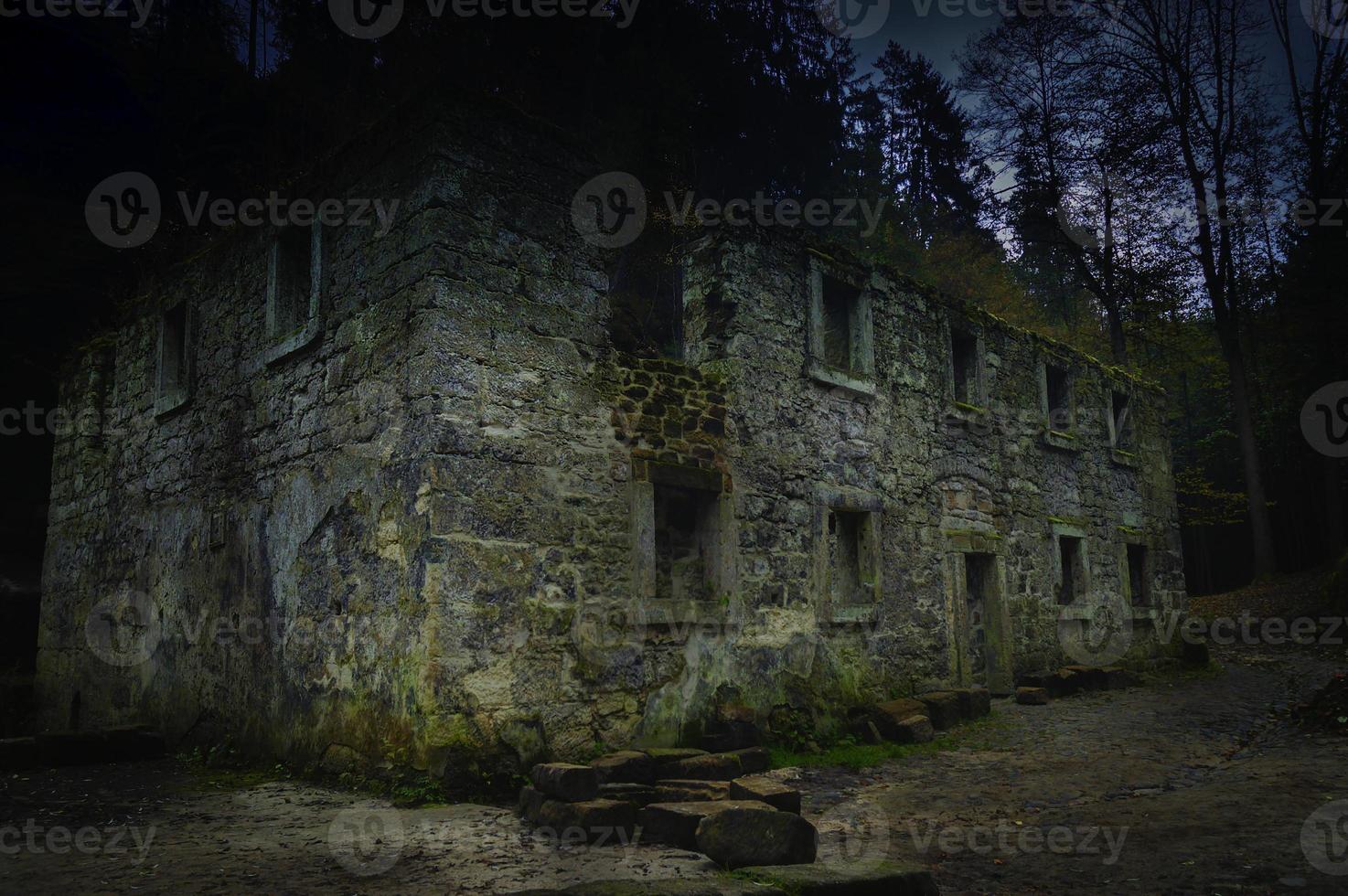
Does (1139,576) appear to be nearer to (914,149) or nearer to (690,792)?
(690,792)

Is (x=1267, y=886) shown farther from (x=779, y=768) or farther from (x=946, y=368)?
(x=946, y=368)

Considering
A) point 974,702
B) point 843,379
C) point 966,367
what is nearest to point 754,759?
point 974,702

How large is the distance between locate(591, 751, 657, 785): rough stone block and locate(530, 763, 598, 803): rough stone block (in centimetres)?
12

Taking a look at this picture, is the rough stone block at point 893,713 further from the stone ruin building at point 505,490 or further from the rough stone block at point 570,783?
the rough stone block at point 570,783

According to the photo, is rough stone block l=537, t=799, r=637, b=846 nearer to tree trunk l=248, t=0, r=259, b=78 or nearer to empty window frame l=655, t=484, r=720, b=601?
empty window frame l=655, t=484, r=720, b=601

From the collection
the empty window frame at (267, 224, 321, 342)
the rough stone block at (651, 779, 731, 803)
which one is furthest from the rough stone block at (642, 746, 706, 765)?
the empty window frame at (267, 224, 321, 342)

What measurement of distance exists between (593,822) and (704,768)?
52.9 inches

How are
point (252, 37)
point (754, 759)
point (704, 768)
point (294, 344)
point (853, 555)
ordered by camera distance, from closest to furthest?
point (704, 768)
point (754, 759)
point (294, 344)
point (853, 555)
point (252, 37)

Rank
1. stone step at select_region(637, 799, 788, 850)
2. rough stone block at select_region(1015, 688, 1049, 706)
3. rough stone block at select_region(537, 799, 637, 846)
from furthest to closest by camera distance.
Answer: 1. rough stone block at select_region(1015, 688, 1049, 706)
2. rough stone block at select_region(537, 799, 637, 846)
3. stone step at select_region(637, 799, 788, 850)

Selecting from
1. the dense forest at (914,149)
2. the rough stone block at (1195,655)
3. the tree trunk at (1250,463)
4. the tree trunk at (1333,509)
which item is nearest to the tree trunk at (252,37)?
the dense forest at (914,149)

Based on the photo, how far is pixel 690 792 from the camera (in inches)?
225

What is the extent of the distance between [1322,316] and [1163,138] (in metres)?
5.16

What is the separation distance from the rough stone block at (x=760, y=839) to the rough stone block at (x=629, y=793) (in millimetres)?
952

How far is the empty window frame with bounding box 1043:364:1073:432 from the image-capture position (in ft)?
45.4
